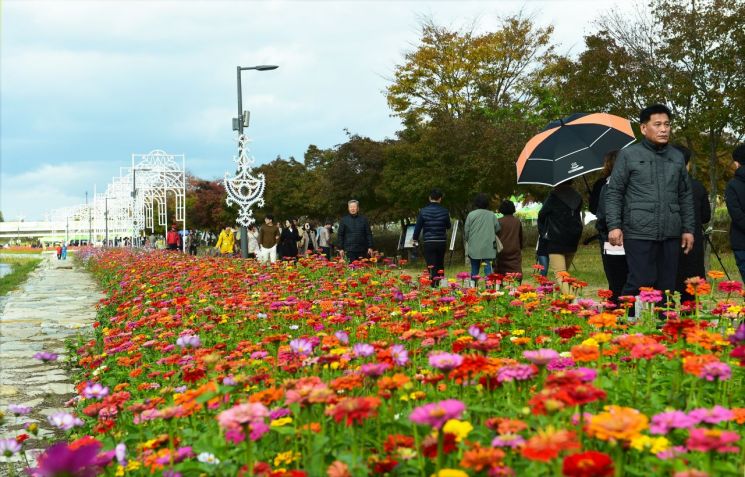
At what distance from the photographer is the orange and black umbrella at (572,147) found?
793 centimetres

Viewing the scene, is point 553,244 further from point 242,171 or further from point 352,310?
point 242,171

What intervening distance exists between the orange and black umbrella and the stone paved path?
5.18 metres

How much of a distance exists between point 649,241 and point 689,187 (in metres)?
0.48

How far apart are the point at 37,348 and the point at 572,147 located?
20.6 ft

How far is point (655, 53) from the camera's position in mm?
14828

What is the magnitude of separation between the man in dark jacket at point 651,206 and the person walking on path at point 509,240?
4.30 metres

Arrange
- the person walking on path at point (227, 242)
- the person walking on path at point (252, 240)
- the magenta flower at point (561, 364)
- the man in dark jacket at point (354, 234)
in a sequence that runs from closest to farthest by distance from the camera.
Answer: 1. the magenta flower at point (561, 364)
2. the man in dark jacket at point (354, 234)
3. the person walking on path at point (252, 240)
4. the person walking on path at point (227, 242)

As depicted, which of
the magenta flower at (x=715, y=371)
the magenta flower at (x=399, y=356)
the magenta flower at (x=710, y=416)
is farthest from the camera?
the magenta flower at (x=399, y=356)

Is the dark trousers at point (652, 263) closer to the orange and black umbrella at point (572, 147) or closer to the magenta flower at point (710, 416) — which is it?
the orange and black umbrella at point (572, 147)

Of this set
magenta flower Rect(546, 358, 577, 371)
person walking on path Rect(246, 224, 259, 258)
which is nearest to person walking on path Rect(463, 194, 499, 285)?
magenta flower Rect(546, 358, 577, 371)

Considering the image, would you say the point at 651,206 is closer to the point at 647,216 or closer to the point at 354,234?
the point at 647,216

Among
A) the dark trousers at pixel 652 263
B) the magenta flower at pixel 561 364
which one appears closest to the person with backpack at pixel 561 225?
the dark trousers at pixel 652 263

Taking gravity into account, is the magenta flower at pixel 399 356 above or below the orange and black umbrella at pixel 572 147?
below

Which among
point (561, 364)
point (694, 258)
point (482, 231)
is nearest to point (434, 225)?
point (482, 231)
